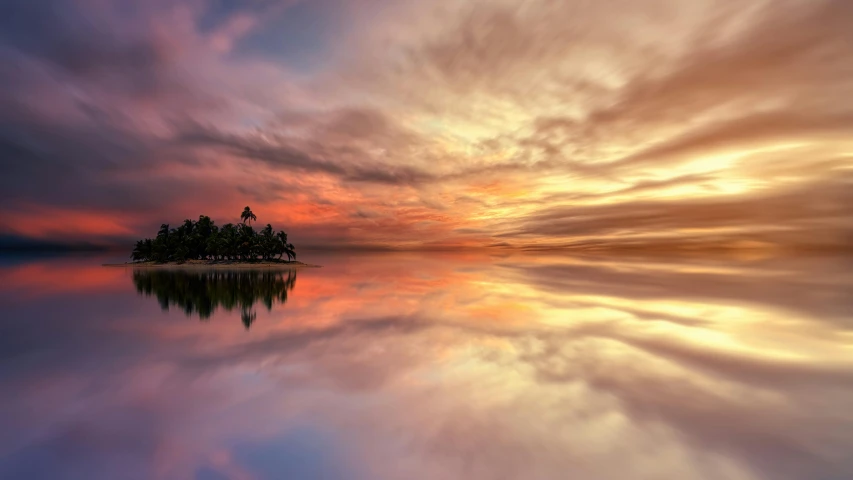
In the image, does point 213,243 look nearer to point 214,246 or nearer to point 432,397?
point 214,246

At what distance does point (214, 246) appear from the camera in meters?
116

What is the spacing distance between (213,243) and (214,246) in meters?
1.08

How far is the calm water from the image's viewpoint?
Answer: 9.95 meters

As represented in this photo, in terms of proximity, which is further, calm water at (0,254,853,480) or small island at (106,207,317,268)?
small island at (106,207,317,268)

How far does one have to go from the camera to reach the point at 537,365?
58.6 feet

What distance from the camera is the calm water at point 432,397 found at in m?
9.95

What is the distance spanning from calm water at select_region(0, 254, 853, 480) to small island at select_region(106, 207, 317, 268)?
298 ft

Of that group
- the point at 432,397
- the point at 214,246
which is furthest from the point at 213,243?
the point at 432,397

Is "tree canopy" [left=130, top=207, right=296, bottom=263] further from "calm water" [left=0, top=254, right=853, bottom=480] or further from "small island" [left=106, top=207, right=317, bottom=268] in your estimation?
"calm water" [left=0, top=254, right=853, bottom=480]

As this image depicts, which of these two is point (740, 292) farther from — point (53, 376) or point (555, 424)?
point (53, 376)

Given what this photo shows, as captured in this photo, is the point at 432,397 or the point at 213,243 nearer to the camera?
the point at 432,397

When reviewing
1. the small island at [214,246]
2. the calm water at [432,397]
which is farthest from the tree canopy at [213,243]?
the calm water at [432,397]

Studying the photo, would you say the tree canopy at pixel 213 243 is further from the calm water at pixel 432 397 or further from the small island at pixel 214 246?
the calm water at pixel 432 397

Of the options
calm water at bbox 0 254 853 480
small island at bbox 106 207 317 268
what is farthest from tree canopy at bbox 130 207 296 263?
calm water at bbox 0 254 853 480
